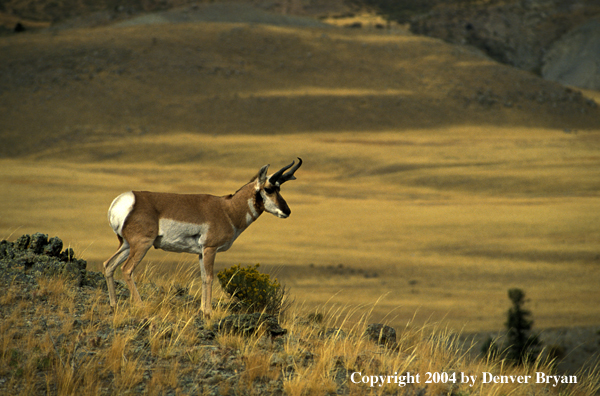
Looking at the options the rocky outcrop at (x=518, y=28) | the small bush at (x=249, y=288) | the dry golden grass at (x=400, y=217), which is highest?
the rocky outcrop at (x=518, y=28)

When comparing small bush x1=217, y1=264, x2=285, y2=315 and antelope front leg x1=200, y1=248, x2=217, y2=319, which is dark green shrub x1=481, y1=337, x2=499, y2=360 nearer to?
small bush x1=217, y1=264, x2=285, y2=315

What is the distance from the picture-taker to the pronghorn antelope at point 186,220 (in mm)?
7625

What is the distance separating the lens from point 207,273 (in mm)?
7977

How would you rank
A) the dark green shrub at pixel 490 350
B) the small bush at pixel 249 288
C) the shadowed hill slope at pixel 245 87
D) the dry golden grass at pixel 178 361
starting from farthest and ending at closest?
the shadowed hill slope at pixel 245 87 < the dark green shrub at pixel 490 350 < the small bush at pixel 249 288 < the dry golden grass at pixel 178 361

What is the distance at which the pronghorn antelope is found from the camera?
25.0 ft

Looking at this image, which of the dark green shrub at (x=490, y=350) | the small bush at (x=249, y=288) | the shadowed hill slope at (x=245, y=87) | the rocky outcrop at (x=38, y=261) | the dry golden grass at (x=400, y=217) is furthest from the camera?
the shadowed hill slope at (x=245, y=87)

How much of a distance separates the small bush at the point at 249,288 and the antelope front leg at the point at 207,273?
1114 millimetres

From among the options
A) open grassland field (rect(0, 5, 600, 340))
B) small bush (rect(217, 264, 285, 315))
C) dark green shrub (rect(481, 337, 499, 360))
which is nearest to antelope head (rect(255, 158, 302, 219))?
small bush (rect(217, 264, 285, 315))

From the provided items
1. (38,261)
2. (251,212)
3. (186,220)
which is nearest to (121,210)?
(186,220)

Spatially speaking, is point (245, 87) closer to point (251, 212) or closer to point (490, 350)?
point (490, 350)

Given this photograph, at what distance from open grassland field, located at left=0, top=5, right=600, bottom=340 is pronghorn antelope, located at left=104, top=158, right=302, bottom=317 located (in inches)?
123

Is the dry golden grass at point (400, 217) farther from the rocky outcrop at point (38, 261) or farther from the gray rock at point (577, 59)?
the gray rock at point (577, 59)

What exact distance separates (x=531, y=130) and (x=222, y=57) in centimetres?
3761

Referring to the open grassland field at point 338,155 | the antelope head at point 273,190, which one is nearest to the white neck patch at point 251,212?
the antelope head at point 273,190
